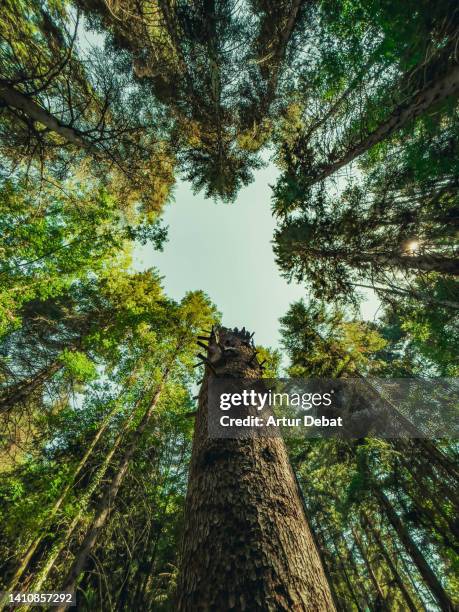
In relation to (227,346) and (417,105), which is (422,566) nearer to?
(227,346)

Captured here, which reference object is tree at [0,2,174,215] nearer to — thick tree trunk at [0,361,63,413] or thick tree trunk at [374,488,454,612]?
thick tree trunk at [0,361,63,413]

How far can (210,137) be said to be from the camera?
302 inches

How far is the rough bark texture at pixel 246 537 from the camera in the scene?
1382mm

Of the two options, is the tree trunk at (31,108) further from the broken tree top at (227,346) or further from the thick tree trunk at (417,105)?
the thick tree trunk at (417,105)

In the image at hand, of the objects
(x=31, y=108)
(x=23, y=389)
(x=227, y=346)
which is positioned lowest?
(x=227, y=346)

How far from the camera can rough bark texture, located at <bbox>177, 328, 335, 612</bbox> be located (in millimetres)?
1382

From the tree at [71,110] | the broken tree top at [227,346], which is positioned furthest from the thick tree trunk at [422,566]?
the tree at [71,110]

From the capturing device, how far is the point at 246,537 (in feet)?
5.40

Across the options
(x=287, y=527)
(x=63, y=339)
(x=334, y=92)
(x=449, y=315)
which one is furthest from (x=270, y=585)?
(x=63, y=339)

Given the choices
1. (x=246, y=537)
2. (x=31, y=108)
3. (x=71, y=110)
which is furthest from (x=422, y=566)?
(x=31, y=108)

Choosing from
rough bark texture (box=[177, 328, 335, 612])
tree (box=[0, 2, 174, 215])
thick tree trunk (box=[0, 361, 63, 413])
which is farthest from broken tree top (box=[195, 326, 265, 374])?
thick tree trunk (box=[0, 361, 63, 413])

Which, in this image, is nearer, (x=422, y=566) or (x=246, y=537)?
(x=246, y=537)

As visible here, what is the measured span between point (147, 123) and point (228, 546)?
9.17m

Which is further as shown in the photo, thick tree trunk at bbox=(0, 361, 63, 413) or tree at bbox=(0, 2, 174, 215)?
thick tree trunk at bbox=(0, 361, 63, 413)
